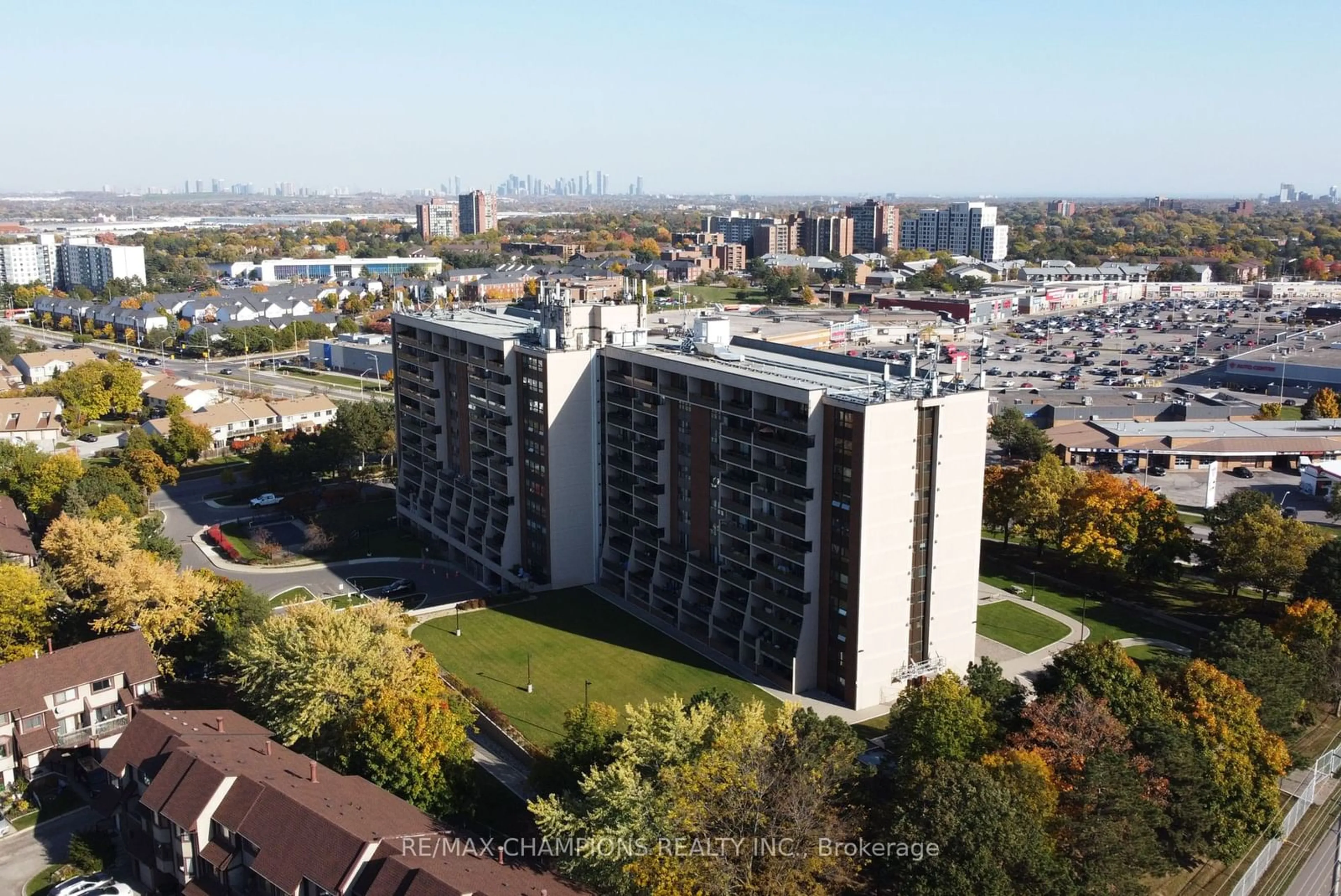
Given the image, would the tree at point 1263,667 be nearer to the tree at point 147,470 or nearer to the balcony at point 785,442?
the balcony at point 785,442

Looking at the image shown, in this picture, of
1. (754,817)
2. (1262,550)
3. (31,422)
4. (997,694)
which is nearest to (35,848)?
(754,817)

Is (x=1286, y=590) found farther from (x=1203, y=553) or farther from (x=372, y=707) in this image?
(x=372, y=707)

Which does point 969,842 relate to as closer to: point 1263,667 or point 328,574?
point 1263,667

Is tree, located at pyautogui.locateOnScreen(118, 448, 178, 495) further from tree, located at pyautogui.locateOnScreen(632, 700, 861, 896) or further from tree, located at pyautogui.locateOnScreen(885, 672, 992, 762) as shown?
tree, located at pyautogui.locateOnScreen(885, 672, 992, 762)

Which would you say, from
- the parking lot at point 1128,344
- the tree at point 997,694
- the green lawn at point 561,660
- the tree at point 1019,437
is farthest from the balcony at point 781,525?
the parking lot at point 1128,344

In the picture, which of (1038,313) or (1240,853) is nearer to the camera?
(1240,853)

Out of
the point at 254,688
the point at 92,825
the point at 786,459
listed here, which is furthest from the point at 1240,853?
the point at 92,825
